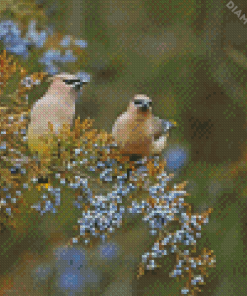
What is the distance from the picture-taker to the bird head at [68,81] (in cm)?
102

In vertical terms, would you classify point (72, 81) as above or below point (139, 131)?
above

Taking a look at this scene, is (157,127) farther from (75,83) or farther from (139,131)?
(75,83)

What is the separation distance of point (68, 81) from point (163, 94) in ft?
0.99

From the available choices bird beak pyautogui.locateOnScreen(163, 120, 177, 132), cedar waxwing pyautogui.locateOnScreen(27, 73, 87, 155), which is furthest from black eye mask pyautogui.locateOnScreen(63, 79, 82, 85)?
bird beak pyautogui.locateOnScreen(163, 120, 177, 132)

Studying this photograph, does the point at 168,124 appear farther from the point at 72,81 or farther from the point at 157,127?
the point at 72,81

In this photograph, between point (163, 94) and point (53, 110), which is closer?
point (53, 110)

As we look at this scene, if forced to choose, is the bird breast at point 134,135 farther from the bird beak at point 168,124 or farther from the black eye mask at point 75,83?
the black eye mask at point 75,83

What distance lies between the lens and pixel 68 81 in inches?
40.6

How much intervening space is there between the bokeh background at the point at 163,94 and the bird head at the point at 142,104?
1.4 inches

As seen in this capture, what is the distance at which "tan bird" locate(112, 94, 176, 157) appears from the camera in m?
0.99

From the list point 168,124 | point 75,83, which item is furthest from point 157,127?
point 75,83

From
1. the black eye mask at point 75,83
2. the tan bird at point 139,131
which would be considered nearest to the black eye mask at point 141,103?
the tan bird at point 139,131

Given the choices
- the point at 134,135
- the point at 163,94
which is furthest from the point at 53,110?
the point at 163,94

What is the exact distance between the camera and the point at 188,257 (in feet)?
3.27
